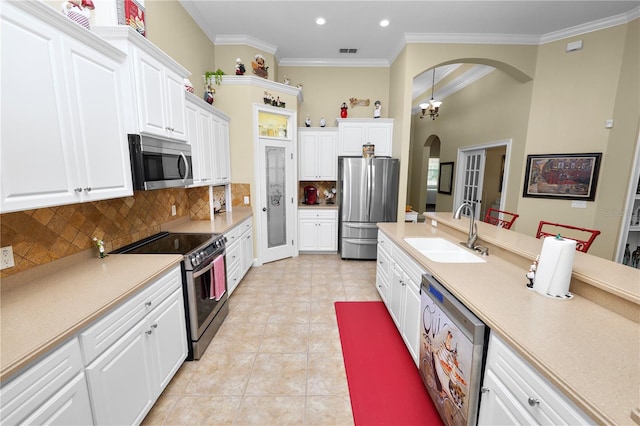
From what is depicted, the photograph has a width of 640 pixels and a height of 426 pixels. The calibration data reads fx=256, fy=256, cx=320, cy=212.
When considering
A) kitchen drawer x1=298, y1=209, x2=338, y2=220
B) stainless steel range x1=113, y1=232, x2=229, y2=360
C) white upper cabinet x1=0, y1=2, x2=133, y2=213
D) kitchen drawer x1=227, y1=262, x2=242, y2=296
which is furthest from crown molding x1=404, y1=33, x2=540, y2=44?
kitchen drawer x1=227, y1=262, x2=242, y2=296

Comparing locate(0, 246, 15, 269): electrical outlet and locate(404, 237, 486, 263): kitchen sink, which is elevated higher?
locate(0, 246, 15, 269): electrical outlet

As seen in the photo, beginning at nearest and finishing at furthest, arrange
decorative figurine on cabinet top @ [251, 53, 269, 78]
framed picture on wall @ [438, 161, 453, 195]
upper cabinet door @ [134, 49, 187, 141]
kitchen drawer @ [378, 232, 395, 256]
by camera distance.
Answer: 1. upper cabinet door @ [134, 49, 187, 141]
2. kitchen drawer @ [378, 232, 395, 256]
3. decorative figurine on cabinet top @ [251, 53, 269, 78]
4. framed picture on wall @ [438, 161, 453, 195]

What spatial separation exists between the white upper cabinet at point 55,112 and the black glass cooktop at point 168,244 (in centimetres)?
62

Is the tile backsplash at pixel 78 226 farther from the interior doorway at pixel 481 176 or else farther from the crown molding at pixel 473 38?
the interior doorway at pixel 481 176

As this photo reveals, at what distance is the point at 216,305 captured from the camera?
2564 millimetres

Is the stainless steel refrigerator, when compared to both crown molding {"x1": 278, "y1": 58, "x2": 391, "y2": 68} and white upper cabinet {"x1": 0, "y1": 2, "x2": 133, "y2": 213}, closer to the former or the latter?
crown molding {"x1": 278, "y1": 58, "x2": 391, "y2": 68}

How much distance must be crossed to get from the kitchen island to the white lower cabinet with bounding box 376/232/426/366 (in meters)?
0.25

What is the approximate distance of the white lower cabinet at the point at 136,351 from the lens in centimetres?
126

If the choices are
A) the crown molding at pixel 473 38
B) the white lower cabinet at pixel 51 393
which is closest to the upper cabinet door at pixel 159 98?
the white lower cabinet at pixel 51 393

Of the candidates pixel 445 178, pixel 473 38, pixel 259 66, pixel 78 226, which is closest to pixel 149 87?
pixel 78 226

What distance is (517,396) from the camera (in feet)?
3.46

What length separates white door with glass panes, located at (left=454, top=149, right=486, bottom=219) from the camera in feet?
17.6

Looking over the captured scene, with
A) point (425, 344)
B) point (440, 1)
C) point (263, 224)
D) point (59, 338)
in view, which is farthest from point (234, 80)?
point (425, 344)

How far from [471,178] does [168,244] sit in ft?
19.3
